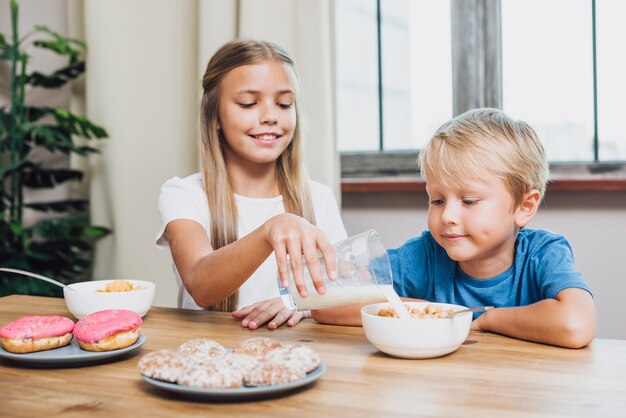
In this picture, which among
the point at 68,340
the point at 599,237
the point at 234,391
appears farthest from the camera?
the point at 599,237

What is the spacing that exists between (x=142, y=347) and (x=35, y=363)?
159 mm

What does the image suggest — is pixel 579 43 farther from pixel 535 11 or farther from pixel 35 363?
pixel 35 363

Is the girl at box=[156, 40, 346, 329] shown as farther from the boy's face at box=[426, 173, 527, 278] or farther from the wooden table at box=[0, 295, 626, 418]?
the wooden table at box=[0, 295, 626, 418]

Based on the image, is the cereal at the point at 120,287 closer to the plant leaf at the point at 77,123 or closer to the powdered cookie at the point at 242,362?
the powdered cookie at the point at 242,362

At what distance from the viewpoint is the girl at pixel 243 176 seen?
159 centimetres

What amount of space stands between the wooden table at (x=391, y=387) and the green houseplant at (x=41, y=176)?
161 cm

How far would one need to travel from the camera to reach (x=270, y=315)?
1188mm

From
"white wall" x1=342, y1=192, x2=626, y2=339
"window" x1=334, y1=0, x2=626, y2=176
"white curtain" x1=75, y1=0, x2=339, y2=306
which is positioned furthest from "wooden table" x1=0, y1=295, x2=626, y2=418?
"white curtain" x1=75, y1=0, x2=339, y2=306

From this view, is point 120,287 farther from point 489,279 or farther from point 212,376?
point 489,279


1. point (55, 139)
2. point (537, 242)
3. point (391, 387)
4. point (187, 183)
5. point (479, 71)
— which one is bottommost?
point (391, 387)

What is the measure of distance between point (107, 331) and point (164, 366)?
0.19 metres

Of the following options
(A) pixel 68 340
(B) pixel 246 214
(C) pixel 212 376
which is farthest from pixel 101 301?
(B) pixel 246 214

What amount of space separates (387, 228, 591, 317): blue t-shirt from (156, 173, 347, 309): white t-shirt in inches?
12.0

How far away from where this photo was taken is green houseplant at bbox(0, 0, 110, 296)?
2.49 meters
